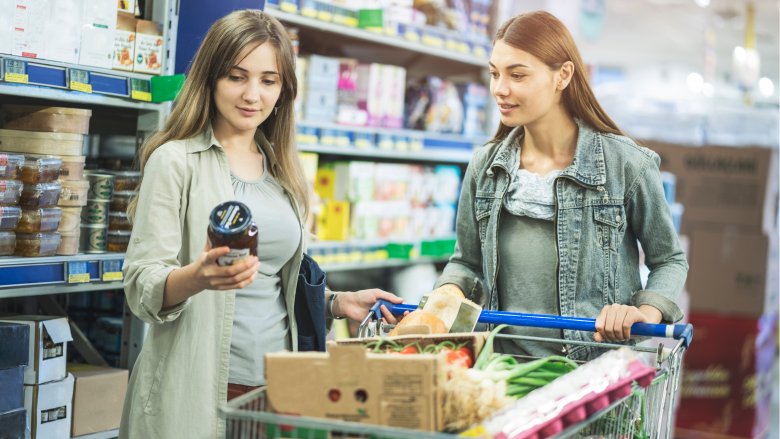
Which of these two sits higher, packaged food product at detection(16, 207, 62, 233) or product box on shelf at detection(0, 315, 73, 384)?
packaged food product at detection(16, 207, 62, 233)

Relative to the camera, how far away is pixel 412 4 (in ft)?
16.8

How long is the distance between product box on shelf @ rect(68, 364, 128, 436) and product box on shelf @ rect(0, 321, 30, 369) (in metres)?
0.31

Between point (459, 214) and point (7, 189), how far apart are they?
1.36 m

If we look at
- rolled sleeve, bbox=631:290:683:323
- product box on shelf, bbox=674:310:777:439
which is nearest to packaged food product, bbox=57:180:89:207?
rolled sleeve, bbox=631:290:683:323

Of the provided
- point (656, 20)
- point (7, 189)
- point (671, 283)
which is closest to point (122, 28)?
point (7, 189)

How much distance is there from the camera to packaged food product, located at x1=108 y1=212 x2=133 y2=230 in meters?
3.22

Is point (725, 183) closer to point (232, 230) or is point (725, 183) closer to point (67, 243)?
point (67, 243)

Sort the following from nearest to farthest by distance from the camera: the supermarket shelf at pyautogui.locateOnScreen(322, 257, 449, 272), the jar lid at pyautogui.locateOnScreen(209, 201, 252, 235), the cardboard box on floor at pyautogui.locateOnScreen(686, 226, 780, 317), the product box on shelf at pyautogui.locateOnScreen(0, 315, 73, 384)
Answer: the jar lid at pyautogui.locateOnScreen(209, 201, 252, 235)
the product box on shelf at pyautogui.locateOnScreen(0, 315, 73, 384)
the supermarket shelf at pyautogui.locateOnScreen(322, 257, 449, 272)
the cardboard box on floor at pyautogui.locateOnScreen(686, 226, 780, 317)

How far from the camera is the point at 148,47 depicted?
3.24 m

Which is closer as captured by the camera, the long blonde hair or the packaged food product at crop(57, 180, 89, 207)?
the long blonde hair

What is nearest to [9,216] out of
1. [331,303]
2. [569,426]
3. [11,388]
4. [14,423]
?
[11,388]

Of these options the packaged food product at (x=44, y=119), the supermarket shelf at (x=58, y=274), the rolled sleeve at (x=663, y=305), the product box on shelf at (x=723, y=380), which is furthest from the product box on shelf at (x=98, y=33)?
the product box on shelf at (x=723, y=380)

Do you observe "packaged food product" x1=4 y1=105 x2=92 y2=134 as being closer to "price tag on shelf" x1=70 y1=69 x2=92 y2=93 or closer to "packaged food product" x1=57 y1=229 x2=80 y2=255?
"price tag on shelf" x1=70 y1=69 x2=92 y2=93

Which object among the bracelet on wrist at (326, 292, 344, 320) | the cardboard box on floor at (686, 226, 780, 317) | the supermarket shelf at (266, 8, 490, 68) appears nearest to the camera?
the bracelet on wrist at (326, 292, 344, 320)
